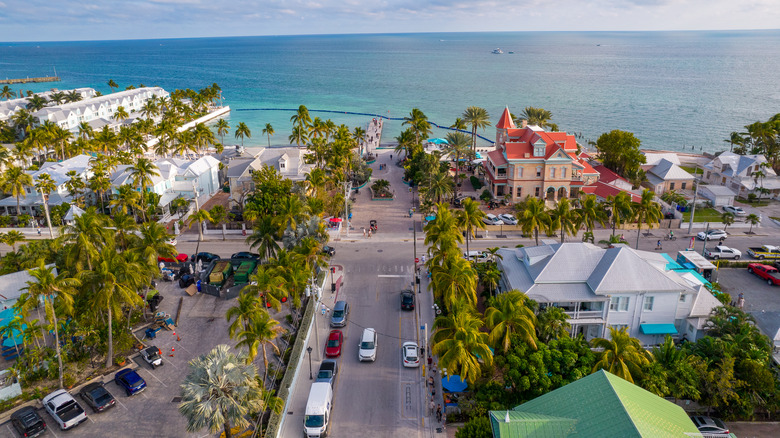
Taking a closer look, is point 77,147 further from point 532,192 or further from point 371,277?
point 532,192

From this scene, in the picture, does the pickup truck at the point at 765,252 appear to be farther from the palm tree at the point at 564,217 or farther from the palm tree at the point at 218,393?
the palm tree at the point at 218,393

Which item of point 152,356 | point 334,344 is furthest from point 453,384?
point 152,356

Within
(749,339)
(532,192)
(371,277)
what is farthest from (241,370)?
(532,192)

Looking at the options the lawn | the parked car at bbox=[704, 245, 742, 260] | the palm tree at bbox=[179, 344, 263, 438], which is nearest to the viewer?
the palm tree at bbox=[179, 344, 263, 438]

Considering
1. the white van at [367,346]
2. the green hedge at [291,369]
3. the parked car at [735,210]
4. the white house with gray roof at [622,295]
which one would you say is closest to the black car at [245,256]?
the green hedge at [291,369]

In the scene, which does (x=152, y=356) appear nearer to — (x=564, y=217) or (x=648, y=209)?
(x=564, y=217)

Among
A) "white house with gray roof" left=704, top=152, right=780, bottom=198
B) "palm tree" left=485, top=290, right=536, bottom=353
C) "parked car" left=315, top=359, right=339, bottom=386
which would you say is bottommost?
"parked car" left=315, top=359, right=339, bottom=386

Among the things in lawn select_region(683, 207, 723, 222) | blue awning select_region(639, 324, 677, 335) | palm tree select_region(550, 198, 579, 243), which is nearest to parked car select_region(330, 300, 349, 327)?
palm tree select_region(550, 198, 579, 243)

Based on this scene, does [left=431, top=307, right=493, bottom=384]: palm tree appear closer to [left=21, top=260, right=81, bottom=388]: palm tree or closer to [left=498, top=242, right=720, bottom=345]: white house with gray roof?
[left=498, top=242, right=720, bottom=345]: white house with gray roof
